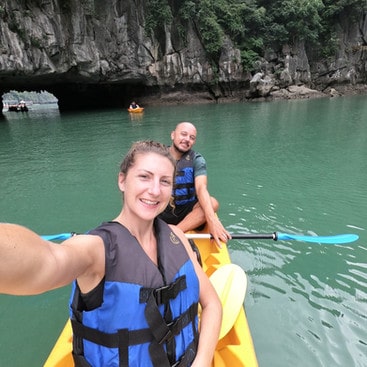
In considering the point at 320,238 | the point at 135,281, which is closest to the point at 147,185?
the point at 135,281

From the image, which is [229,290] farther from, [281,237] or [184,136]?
[184,136]

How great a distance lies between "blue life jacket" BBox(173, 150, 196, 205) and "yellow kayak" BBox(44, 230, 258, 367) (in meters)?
0.77

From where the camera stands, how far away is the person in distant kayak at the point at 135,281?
0.89 meters

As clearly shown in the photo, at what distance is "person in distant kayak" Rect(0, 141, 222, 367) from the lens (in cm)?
89

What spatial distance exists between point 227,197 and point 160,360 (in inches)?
153

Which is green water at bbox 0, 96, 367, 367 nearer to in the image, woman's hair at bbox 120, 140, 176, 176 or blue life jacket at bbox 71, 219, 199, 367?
blue life jacket at bbox 71, 219, 199, 367

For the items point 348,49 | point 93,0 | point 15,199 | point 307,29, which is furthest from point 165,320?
point 348,49

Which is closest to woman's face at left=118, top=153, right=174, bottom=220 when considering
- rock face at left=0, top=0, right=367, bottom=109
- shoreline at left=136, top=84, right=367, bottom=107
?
rock face at left=0, top=0, right=367, bottom=109

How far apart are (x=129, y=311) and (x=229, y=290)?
4.10 feet

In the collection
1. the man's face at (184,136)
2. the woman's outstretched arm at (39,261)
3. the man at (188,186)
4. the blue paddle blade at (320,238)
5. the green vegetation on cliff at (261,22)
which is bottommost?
the blue paddle blade at (320,238)

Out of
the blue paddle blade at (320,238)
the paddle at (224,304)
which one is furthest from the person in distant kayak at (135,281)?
the blue paddle blade at (320,238)

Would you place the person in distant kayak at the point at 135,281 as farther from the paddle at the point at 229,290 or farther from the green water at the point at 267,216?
the green water at the point at 267,216

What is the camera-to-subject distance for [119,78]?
76.7 ft

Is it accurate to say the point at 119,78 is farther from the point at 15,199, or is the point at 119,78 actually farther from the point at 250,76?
the point at 15,199
